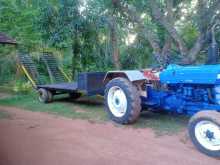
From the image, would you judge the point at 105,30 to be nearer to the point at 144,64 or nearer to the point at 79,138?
the point at 144,64

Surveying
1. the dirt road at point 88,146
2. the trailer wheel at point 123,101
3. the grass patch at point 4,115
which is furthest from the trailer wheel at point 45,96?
the trailer wheel at point 123,101

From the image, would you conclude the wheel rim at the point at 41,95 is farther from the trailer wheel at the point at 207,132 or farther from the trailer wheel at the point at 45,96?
the trailer wheel at the point at 207,132

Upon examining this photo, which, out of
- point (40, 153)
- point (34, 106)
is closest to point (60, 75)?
point (34, 106)

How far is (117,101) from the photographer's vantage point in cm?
636

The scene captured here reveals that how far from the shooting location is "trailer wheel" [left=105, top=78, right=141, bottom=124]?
232 inches

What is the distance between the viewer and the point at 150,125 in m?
6.09

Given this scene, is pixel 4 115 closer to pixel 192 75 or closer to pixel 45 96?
pixel 45 96

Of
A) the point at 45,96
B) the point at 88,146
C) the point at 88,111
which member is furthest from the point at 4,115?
the point at 88,146

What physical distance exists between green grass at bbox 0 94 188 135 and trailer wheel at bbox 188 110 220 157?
998 mm

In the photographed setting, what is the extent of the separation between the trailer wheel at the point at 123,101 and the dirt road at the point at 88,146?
240 mm

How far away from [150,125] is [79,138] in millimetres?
1555

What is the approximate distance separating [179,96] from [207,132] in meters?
1.31

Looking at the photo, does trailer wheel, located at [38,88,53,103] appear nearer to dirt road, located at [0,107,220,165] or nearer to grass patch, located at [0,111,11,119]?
grass patch, located at [0,111,11,119]

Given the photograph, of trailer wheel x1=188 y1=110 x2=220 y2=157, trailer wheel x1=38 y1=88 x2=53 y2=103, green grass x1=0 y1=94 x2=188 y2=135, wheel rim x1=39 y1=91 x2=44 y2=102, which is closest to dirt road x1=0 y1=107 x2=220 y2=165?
trailer wheel x1=188 y1=110 x2=220 y2=157
